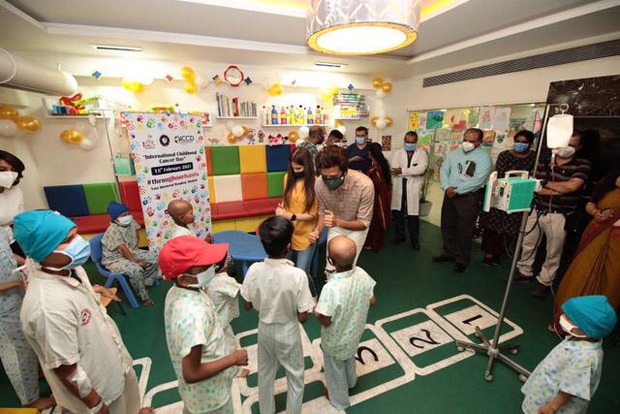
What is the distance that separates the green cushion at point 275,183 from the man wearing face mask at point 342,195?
108 inches

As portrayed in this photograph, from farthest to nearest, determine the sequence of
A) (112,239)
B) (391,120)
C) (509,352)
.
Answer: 1. (391,120)
2. (112,239)
3. (509,352)

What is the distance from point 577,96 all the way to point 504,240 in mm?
1848

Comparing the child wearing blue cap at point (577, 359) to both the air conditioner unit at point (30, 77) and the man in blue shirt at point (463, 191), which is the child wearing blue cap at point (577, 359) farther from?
the air conditioner unit at point (30, 77)

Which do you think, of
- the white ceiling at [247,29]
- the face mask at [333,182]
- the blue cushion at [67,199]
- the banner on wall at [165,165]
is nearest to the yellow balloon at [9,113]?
the white ceiling at [247,29]

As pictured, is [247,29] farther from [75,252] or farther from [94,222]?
[94,222]

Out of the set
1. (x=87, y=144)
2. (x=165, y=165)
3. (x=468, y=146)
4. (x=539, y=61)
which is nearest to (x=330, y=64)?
(x=468, y=146)

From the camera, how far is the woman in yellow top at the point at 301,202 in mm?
2590

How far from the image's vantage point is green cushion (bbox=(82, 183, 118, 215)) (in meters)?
4.37

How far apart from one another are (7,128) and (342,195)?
407 centimetres

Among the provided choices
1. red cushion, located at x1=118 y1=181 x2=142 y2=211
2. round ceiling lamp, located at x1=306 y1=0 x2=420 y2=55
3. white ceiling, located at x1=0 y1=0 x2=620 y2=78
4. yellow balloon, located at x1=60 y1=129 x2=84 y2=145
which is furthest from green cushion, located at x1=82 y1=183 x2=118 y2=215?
round ceiling lamp, located at x1=306 y1=0 x2=420 y2=55

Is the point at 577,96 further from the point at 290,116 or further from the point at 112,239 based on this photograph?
the point at 112,239

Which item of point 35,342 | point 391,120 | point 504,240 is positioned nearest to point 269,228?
point 35,342

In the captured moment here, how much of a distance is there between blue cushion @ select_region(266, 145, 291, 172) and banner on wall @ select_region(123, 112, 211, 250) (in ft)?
5.14

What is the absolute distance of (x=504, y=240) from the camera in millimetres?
3764
